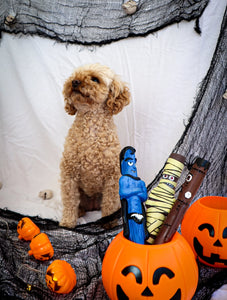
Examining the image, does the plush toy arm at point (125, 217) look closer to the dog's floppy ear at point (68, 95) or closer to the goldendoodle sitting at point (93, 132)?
the goldendoodle sitting at point (93, 132)

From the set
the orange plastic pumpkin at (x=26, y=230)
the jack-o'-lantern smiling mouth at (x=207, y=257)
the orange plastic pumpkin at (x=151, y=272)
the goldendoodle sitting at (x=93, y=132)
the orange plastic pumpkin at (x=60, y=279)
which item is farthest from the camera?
the goldendoodle sitting at (x=93, y=132)

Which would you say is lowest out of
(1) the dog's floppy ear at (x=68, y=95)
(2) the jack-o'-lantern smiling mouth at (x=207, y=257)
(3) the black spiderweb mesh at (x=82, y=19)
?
(2) the jack-o'-lantern smiling mouth at (x=207, y=257)

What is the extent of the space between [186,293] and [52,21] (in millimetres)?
1279

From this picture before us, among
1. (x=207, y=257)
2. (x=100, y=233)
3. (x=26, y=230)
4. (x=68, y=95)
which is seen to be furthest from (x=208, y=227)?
(x=68, y=95)

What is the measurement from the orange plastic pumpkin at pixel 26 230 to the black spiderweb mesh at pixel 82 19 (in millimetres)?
902

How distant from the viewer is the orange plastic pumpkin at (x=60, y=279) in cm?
84

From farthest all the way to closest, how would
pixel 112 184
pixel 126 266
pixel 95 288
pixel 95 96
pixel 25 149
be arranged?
pixel 25 149 → pixel 112 184 → pixel 95 96 → pixel 95 288 → pixel 126 266

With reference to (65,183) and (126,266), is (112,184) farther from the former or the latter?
(126,266)

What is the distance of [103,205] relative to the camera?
138 cm

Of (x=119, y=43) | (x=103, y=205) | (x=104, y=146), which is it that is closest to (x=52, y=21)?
(x=119, y=43)

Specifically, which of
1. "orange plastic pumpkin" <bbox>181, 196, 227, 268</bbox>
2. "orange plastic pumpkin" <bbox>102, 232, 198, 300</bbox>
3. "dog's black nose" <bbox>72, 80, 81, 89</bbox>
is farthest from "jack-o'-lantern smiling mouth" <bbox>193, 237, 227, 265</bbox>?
"dog's black nose" <bbox>72, 80, 81, 89</bbox>

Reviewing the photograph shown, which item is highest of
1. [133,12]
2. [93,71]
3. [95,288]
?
[133,12]

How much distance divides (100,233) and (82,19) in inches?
39.4

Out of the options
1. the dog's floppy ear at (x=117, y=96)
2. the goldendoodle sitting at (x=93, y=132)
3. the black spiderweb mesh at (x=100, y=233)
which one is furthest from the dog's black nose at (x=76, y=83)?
the black spiderweb mesh at (x=100, y=233)
